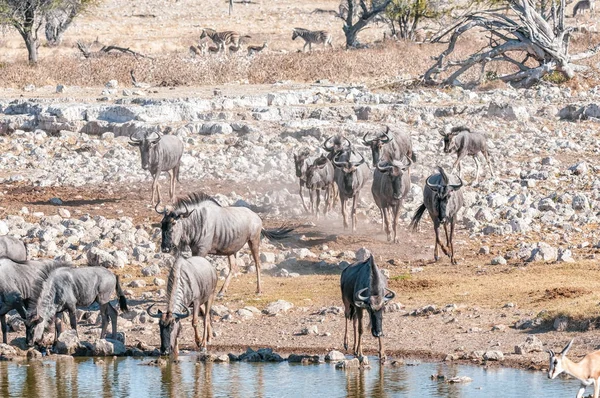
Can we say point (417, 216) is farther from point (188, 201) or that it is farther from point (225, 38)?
point (225, 38)

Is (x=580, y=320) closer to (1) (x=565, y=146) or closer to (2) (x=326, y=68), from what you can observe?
(1) (x=565, y=146)

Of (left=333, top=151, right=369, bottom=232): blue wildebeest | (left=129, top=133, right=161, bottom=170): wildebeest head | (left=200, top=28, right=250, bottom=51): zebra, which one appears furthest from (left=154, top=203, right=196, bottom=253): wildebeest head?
(left=200, top=28, right=250, bottom=51): zebra

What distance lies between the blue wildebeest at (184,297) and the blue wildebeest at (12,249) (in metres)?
3.42

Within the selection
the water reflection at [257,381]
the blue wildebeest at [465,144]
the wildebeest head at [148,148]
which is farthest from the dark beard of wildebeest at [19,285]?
the blue wildebeest at [465,144]

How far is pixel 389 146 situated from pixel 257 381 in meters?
12.3

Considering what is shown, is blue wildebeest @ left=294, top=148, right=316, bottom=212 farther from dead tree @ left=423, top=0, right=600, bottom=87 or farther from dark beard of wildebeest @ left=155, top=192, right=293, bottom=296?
dead tree @ left=423, top=0, right=600, bottom=87

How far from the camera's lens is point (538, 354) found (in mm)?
12500

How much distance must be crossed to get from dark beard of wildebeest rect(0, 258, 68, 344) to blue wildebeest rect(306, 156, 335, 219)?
8.35 metres

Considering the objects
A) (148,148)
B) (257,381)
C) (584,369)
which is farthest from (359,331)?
(148,148)

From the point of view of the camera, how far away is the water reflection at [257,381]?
1126 cm

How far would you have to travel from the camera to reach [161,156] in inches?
894

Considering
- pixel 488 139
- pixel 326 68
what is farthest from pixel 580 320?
pixel 326 68

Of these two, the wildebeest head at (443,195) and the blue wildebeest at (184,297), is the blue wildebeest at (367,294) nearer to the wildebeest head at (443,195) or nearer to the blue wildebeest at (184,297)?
the blue wildebeest at (184,297)

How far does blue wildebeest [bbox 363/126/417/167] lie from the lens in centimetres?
2292
